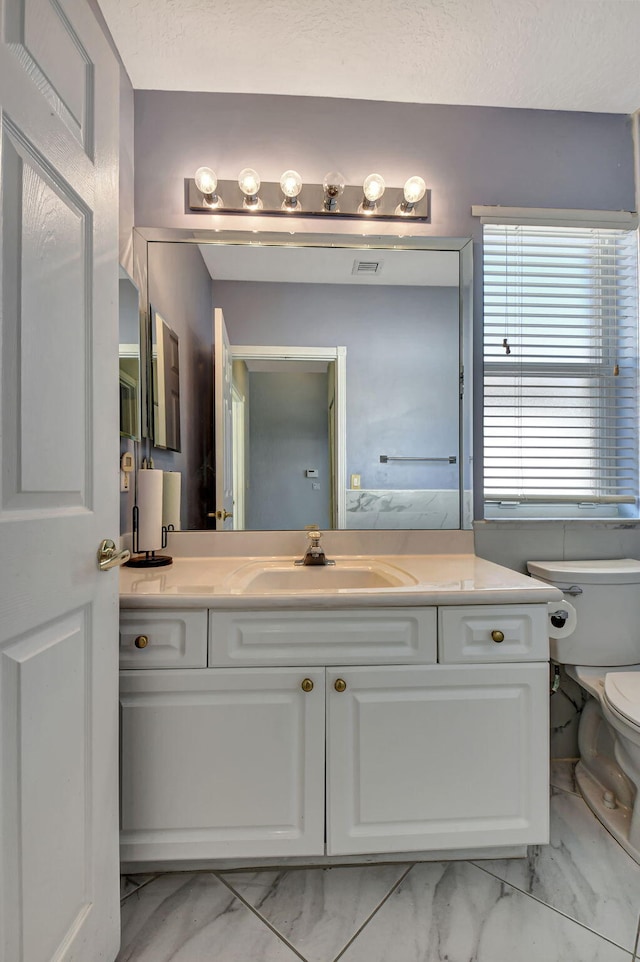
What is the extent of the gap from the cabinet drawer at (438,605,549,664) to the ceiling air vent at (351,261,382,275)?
3.90 ft

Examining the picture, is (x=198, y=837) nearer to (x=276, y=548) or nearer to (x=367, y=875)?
(x=367, y=875)

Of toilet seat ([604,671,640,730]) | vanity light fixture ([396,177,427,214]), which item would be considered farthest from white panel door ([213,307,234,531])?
toilet seat ([604,671,640,730])

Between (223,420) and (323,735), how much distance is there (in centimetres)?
104

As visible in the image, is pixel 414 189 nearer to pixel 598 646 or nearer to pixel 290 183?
pixel 290 183

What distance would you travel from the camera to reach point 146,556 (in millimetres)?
1533

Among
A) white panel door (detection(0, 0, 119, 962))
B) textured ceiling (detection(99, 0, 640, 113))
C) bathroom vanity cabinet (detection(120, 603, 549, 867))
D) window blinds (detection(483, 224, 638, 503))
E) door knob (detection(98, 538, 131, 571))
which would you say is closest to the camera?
white panel door (detection(0, 0, 119, 962))

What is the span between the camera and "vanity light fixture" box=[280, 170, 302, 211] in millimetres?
1584

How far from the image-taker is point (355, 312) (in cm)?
165

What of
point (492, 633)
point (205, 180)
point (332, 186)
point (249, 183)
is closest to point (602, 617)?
point (492, 633)

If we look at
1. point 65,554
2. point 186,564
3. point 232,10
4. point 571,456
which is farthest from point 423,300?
point 65,554

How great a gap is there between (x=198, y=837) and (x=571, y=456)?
1711 mm

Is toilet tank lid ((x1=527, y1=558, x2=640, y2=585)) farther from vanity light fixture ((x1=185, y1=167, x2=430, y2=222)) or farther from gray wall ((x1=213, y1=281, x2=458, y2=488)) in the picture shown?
vanity light fixture ((x1=185, y1=167, x2=430, y2=222))

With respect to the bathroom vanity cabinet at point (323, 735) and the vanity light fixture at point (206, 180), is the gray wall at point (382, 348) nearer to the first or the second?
the vanity light fixture at point (206, 180)

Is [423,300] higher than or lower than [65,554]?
higher
